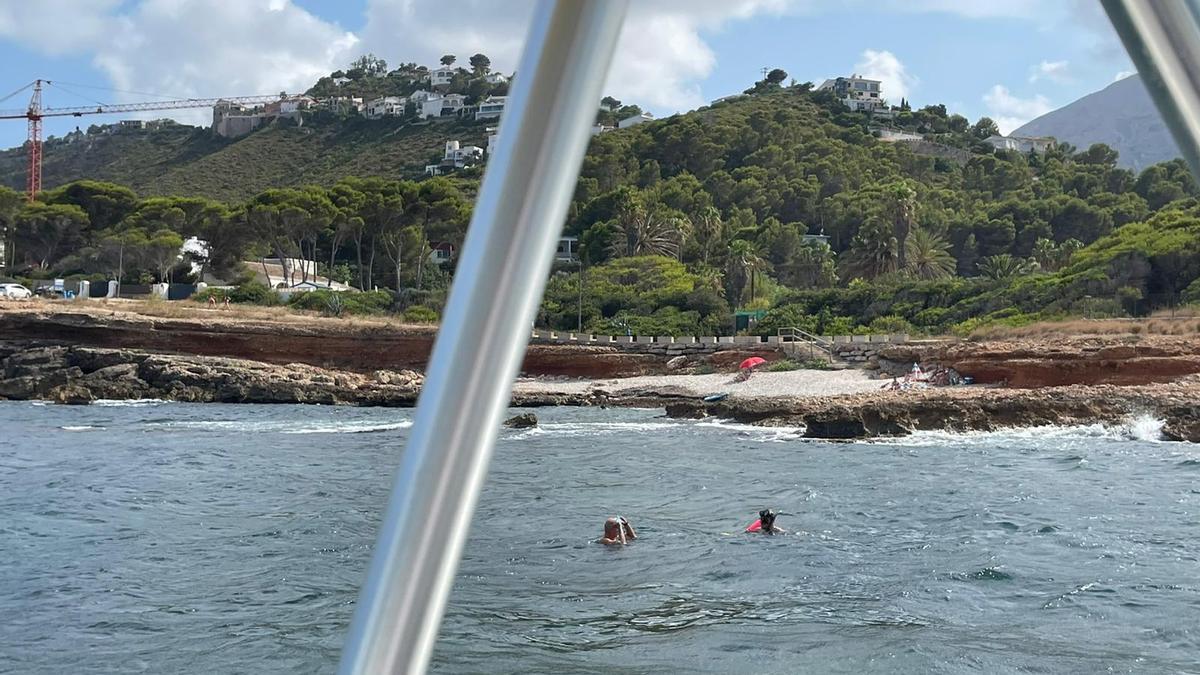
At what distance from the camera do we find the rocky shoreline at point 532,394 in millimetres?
21688

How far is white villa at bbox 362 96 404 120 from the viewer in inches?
4375

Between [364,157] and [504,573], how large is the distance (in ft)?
298

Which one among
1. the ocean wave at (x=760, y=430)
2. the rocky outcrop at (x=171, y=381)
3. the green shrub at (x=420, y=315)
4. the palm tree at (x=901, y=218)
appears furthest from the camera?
the palm tree at (x=901, y=218)

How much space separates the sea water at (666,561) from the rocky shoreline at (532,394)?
1231 mm

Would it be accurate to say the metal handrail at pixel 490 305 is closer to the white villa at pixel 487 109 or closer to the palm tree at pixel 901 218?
the palm tree at pixel 901 218

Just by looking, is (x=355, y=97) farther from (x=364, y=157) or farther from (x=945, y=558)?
(x=945, y=558)

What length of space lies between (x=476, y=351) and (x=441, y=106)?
115566mm

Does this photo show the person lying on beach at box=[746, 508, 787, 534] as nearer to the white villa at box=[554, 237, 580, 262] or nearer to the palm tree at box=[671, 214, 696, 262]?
the palm tree at box=[671, 214, 696, 262]

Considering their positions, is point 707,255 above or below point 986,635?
above

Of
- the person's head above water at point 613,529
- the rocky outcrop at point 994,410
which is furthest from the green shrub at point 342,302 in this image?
the person's head above water at point 613,529

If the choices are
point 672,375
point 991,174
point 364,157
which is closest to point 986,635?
point 672,375

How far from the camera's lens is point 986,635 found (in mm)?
8117

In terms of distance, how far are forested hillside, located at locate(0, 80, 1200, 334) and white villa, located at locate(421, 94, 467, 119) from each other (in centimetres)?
3344

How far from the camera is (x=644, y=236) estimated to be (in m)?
55.0
